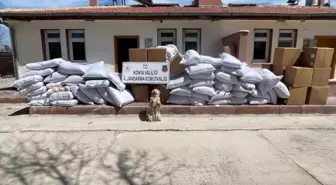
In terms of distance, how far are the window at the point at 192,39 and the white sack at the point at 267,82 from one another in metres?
3.48

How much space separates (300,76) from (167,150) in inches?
167

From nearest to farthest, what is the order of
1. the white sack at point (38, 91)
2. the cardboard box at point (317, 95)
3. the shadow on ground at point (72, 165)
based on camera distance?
the shadow on ground at point (72, 165) < the white sack at point (38, 91) < the cardboard box at point (317, 95)

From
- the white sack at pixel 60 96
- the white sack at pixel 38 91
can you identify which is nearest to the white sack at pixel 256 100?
the white sack at pixel 60 96

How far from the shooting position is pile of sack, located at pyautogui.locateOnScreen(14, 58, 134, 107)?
18.0 feet

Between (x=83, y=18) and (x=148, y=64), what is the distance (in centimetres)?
382

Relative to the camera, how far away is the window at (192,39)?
28.3 ft

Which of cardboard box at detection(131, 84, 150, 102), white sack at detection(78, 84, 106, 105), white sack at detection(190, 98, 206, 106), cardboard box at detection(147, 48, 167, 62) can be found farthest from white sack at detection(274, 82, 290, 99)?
white sack at detection(78, 84, 106, 105)

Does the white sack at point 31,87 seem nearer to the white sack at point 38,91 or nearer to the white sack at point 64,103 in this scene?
the white sack at point 38,91

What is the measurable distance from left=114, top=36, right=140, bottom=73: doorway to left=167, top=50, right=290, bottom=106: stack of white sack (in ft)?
11.8

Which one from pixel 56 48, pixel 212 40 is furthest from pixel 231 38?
pixel 56 48

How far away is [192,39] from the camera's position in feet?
28.5

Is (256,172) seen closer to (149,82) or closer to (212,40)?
(149,82)

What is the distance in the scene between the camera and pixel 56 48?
867 cm

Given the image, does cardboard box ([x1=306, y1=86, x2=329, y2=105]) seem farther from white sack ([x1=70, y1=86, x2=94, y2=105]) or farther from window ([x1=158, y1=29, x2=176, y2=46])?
white sack ([x1=70, y1=86, x2=94, y2=105])
